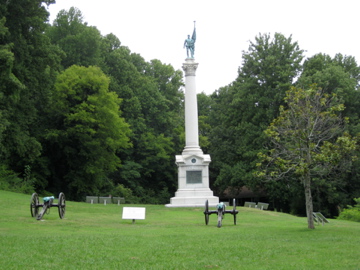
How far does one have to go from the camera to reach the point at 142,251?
10656 mm

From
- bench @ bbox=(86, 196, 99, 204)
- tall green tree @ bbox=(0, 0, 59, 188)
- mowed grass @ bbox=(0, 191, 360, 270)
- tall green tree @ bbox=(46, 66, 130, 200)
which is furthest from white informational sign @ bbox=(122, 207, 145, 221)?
tall green tree @ bbox=(46, 66, 130, 200)

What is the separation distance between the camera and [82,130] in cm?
3762

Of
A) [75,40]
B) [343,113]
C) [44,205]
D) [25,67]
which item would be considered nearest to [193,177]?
[25,67]

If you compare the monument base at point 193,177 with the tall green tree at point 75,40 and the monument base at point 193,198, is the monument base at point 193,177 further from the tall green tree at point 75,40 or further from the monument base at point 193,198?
the tall green tree at point 75,40

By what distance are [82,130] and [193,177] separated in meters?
10.5

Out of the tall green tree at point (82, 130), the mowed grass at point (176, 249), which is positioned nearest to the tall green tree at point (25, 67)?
the tall green tree at point (82, 130)

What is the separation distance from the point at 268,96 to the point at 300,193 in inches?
380

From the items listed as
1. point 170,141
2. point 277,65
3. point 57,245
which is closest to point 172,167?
point 170,141

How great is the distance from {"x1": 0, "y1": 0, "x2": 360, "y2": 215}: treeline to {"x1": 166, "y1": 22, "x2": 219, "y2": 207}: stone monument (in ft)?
17.5

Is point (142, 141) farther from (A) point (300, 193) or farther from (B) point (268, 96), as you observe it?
(A) point (300, 193)

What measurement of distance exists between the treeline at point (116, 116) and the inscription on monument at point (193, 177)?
225 inches

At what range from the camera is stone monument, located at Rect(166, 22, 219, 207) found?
31922 millimetres

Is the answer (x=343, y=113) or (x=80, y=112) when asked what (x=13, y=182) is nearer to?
(x=80, y=112)

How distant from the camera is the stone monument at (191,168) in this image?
31.9 meters
